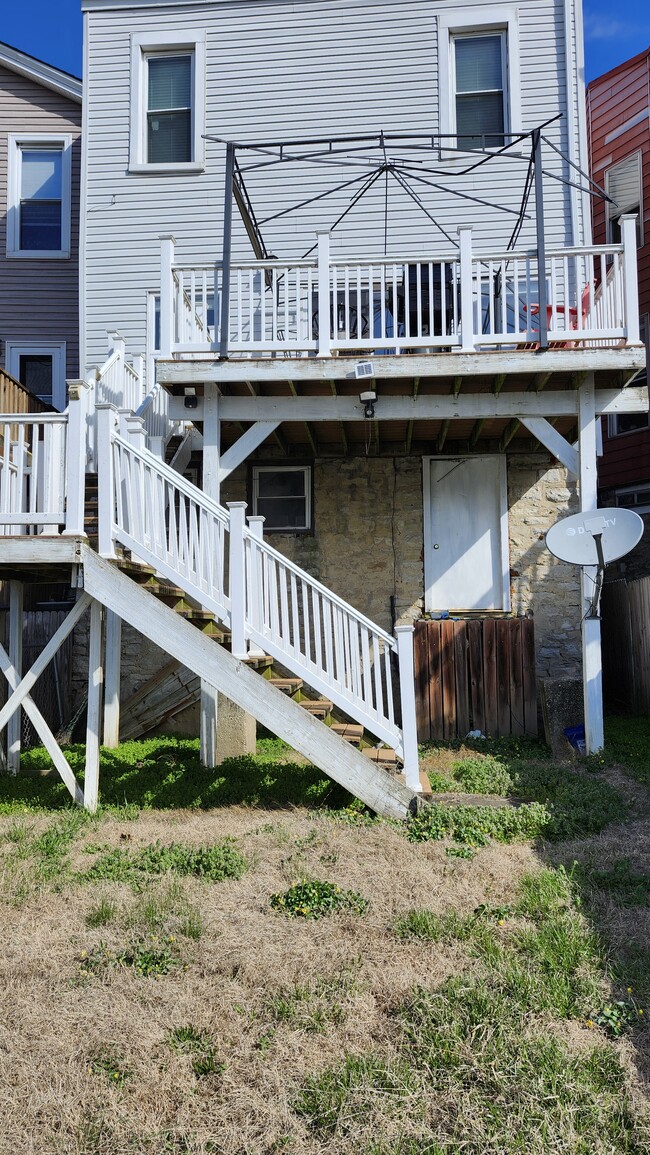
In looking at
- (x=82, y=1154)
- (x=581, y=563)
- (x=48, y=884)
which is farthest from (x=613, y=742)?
(x=82, y=1154)

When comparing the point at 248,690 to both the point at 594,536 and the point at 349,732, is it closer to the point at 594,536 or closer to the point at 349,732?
the point at 349,732

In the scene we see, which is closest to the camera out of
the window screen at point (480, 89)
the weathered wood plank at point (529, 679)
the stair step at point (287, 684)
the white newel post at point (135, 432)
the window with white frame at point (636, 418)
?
the stair step at point (287, 684)

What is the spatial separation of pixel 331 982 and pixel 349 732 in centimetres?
287

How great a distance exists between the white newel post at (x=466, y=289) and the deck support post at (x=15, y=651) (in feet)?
16.2

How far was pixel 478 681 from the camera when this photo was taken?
32.2ft

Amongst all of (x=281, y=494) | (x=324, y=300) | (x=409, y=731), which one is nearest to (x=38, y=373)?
(x=281, y=494)

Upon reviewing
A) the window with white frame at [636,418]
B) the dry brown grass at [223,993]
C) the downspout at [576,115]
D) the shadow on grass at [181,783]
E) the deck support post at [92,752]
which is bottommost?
the dry brown grass at [223,993]

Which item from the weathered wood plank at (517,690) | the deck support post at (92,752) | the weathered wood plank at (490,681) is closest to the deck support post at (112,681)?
the deck support post at (92,752)

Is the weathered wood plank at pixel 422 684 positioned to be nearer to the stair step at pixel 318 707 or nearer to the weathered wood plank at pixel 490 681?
the weathered wood plank at pixel 490 681

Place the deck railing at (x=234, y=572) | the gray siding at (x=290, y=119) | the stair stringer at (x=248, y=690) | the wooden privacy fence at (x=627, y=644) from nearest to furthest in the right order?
the stair stringer at (x=248, y=690)
the deck railing at (x=234, y=572)
the wooden privacy fence at (x=627, y=644)
the gray siding at (x=290, y=119)

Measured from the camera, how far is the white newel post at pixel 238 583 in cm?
661

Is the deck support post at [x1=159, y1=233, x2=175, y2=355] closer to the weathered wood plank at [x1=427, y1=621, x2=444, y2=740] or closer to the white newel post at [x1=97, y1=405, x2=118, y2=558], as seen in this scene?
the white newel post at [x1=97, y1=405, x2=118, y2=558]

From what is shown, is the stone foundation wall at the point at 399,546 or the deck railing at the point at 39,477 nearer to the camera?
the deck railing at the point at 39,477

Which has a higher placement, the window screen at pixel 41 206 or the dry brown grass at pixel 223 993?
the window screen at pixel 41 206
